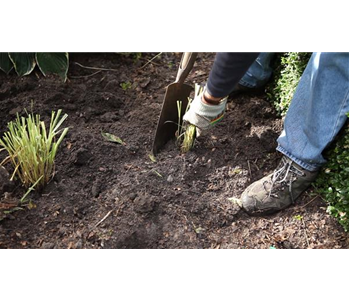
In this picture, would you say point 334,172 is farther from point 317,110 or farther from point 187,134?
point 187,134

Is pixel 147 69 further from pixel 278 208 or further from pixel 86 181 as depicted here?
pixel 278 208

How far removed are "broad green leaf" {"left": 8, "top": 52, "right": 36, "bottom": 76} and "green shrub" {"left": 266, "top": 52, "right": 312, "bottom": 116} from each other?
141 centimetres

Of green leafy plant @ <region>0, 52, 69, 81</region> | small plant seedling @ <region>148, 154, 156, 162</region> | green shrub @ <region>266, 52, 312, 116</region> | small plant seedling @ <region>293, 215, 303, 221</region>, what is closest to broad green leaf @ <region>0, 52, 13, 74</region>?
green leafy plant @ <region>0, 52, 69, 81</region>

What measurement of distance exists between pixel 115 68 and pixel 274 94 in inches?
39.9

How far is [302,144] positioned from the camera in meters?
2.11

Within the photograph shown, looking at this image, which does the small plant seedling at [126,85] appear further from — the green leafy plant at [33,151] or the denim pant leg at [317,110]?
the denim pant leg at [317,110]

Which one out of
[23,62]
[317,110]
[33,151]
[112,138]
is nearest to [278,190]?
[317,110]

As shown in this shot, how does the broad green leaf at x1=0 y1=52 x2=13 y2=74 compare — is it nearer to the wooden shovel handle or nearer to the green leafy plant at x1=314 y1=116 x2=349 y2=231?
the wooden shovel handle

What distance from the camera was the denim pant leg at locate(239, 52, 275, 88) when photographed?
105 inches

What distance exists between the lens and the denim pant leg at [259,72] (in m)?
2.66

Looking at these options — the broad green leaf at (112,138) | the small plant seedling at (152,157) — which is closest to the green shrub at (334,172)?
the small plant seedling at (152,157)

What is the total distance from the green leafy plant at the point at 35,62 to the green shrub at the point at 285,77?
124 cm

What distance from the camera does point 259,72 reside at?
8.80 feet
